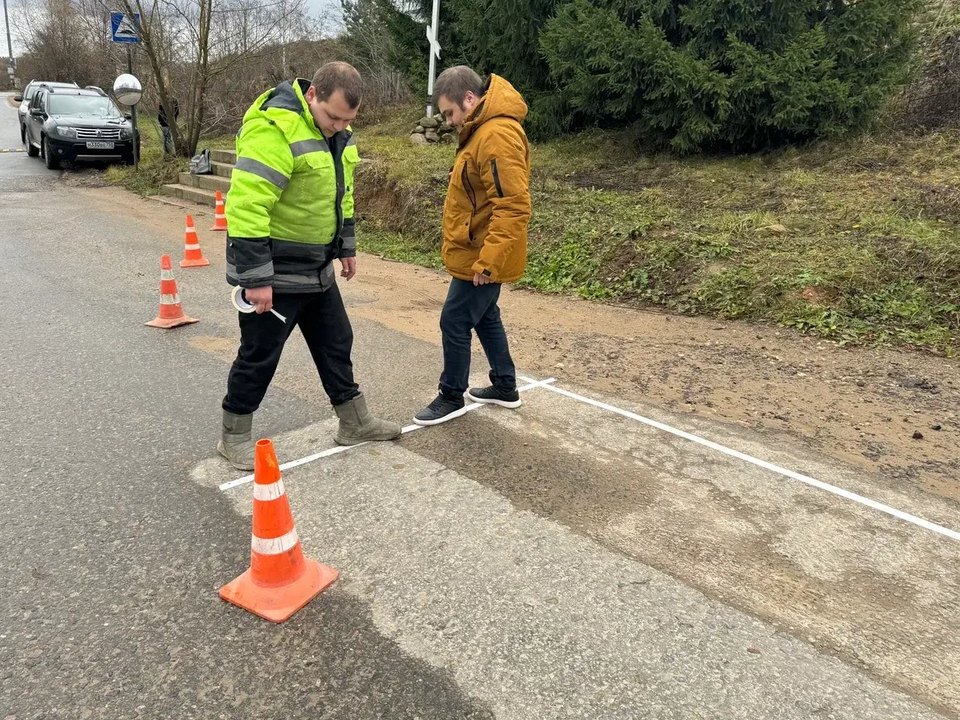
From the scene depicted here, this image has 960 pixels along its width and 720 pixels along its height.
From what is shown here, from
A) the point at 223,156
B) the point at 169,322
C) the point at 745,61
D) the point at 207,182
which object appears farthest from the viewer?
the point at 223,156

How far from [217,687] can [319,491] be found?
1347 millimetres

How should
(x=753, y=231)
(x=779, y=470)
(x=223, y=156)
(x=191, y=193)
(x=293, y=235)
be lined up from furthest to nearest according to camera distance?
(x=223, y=156) → (x=191, y=193) → (x=753, y=231) → (x=779, y=470) → (x=293, y=235)

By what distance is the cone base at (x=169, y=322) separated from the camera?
21.1 ft

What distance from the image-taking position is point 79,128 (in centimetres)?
1706

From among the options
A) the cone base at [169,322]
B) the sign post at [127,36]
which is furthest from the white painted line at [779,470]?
the sign post at [127,36]

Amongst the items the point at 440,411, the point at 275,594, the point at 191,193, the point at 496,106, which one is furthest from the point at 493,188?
the point at 191,193

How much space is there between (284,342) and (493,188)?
1.45m

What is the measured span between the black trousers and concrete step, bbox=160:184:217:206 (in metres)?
10.8

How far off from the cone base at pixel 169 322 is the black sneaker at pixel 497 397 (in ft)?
10.4

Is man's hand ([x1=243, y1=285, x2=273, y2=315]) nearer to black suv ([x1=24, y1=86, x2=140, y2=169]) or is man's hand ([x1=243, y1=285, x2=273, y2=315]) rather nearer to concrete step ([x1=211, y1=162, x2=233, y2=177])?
concrete step ([x1=211, y1=162, x2=233, y2=177])

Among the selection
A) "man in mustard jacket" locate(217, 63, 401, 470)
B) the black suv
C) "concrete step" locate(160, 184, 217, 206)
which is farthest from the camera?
the black suv

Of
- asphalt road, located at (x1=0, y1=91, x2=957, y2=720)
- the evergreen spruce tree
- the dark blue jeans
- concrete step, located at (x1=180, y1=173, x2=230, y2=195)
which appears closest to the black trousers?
asphalt road, located at (x1=0, y1=91, x2=957, y2=720)

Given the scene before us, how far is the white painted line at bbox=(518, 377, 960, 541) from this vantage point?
3500 millimetres

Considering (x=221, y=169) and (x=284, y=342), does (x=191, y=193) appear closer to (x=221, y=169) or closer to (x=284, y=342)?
(x=221, y=169)
